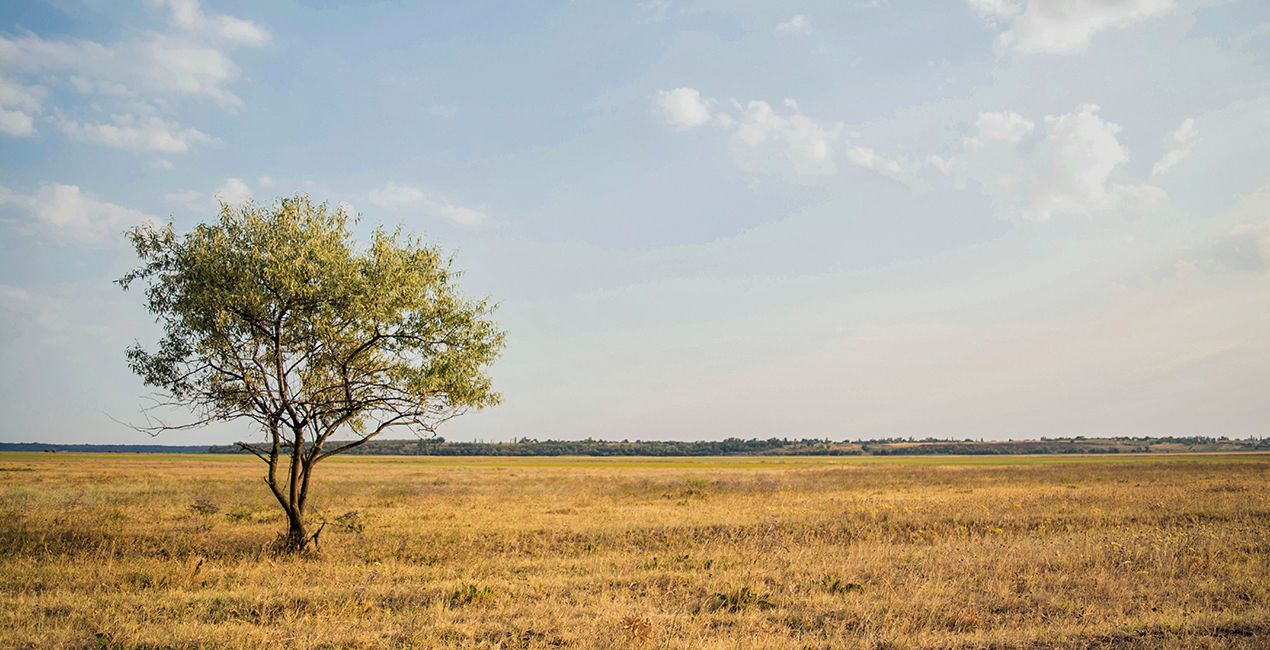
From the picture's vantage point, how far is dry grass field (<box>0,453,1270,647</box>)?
11664mm

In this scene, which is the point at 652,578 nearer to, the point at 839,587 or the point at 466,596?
the point at 839,587

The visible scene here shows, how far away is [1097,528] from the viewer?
2527cm

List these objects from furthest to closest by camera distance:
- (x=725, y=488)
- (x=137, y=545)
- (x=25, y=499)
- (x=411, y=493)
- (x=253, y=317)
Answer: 1. (x=725, y=488)
2. (x=411, y=493)
3. (x=25, y=499)
4. (x=137, y=545)
5. (x=253, y=317)

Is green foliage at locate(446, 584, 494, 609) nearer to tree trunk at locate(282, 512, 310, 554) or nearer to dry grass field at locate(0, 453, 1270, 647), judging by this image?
dry grass field at locate(0, 453, 1270, 647)

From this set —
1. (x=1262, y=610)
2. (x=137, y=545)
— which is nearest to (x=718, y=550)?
(x=1262, y=610)

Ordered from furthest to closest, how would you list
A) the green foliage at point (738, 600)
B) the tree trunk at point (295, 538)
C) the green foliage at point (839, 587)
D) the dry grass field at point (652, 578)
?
the tree trunk at point (295, 538)
the green foliage at point (839, 587)
the green foliage at point (738, 600)
the dry grass field at point (652, 578)

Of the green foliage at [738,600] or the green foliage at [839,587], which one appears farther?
the green foliage at [839,587]

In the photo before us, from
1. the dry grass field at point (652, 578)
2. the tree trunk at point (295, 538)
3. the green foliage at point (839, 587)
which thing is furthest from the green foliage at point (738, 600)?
the tree trunk at point (295, 538)

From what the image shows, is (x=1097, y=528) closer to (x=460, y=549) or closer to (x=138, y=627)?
(x=460, y=549)

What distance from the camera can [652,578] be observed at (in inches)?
653

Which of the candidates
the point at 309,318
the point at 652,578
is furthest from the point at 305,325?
the point at 652,578

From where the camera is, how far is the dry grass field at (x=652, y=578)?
1166 cm

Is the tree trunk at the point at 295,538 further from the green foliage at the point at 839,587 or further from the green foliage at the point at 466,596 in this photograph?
the green foliage at the point at 839,587

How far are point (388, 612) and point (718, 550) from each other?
1091cm
